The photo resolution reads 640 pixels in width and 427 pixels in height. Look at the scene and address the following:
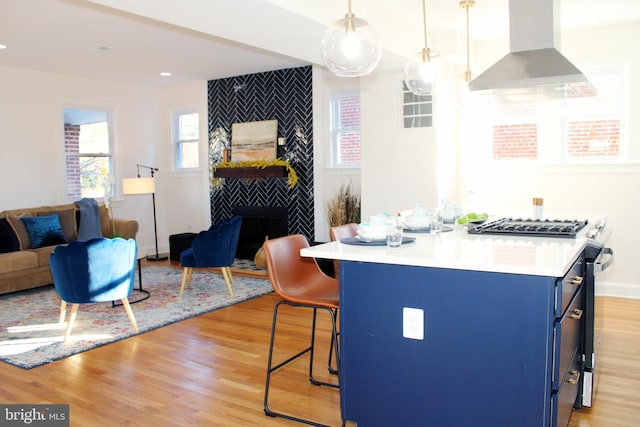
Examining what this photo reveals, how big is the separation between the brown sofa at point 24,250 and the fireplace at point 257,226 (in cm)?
228

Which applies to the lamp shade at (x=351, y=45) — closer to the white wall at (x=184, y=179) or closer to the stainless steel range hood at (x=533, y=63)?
the stainless steel range hood at (x=533, y=63)

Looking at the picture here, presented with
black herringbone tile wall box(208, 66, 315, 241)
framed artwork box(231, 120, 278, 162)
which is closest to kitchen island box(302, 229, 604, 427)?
black herringbone tile wall box(208, 66, 315, 241)

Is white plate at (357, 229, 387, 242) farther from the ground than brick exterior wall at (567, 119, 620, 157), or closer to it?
closer to it

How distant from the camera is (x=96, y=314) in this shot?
503 cm

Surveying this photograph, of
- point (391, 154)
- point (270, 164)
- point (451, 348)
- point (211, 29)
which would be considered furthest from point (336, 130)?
point (451, 348)

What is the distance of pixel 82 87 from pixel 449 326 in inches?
279

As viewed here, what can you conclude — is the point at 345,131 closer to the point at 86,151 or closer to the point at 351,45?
the point at 86,151

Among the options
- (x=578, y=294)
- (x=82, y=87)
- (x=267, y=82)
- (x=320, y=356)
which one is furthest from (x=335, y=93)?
(x=578, y=294)

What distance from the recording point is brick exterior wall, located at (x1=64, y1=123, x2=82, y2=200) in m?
7.59

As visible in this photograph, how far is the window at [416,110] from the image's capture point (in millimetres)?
5742

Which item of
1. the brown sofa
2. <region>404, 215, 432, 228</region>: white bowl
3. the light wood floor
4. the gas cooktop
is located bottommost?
the light wood floor

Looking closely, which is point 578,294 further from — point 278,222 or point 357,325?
point 278,222

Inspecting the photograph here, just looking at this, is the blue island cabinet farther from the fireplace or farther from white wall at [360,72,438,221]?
the fireplace

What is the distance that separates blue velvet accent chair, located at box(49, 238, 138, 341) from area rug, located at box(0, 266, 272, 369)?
0.80 ft
